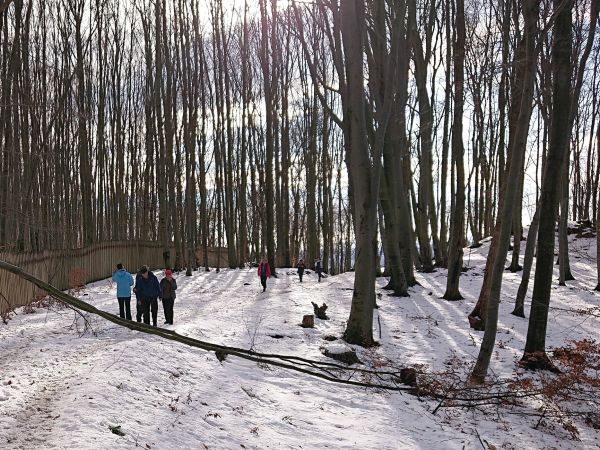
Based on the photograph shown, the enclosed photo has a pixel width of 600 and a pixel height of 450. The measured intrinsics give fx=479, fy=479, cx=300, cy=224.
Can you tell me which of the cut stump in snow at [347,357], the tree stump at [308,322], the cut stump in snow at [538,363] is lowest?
the cut stump in snow at [538,363]

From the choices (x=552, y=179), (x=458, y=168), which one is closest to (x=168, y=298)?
(x=552, y=179)

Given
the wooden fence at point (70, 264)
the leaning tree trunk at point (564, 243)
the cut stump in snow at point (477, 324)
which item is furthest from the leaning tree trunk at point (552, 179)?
the leaning tree trunk at point (564, 243)

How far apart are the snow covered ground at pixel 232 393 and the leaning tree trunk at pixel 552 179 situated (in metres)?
0.70

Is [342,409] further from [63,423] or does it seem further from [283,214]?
[283,214]

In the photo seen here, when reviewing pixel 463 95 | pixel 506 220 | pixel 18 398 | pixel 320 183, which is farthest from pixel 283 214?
pixel 18 398

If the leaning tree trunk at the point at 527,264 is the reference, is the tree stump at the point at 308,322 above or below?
below

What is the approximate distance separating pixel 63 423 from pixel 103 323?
640 cm

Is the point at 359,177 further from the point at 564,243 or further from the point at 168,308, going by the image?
the point at 564,243

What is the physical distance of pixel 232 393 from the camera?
22.2ft

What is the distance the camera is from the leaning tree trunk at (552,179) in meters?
8.58

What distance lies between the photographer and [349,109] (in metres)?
10.1

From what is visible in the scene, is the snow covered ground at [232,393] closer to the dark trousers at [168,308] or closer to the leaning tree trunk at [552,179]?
the dark trousers at [168,308]

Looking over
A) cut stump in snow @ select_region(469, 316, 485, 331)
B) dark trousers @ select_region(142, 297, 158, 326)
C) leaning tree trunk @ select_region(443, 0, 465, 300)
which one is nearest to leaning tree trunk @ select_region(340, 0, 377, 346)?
cut stump in snow @ select_region(469, 316, 485, 331)

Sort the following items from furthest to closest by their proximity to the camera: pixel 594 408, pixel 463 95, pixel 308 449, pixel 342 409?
pixel 463 95
pixel 594 408
pixel 342 409
pixel 308 449
